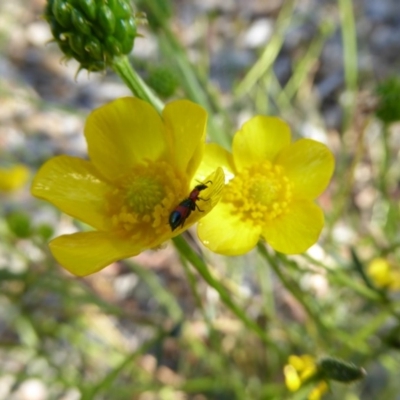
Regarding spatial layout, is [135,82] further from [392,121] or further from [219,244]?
[392,121]

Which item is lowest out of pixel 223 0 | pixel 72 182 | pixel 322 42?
pixel 72 182

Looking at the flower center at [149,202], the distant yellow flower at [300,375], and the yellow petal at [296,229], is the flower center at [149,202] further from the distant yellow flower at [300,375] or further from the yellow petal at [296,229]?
the distant yellow flower at [300,375]

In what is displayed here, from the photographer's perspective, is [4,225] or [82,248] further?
[4,225]

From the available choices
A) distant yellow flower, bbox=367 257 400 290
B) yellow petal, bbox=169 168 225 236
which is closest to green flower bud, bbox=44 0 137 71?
yellow petal, bbox=169 168 225 236

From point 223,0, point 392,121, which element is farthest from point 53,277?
point 223,0

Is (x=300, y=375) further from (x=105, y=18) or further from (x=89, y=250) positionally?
(x=105, y=18)

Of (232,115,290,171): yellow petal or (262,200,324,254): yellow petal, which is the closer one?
(262,200,324,254): yellow petal

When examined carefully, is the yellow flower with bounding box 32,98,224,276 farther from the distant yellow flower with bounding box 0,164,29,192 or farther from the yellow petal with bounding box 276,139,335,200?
the distant yellow flower with bounding box 0,164,29,192
